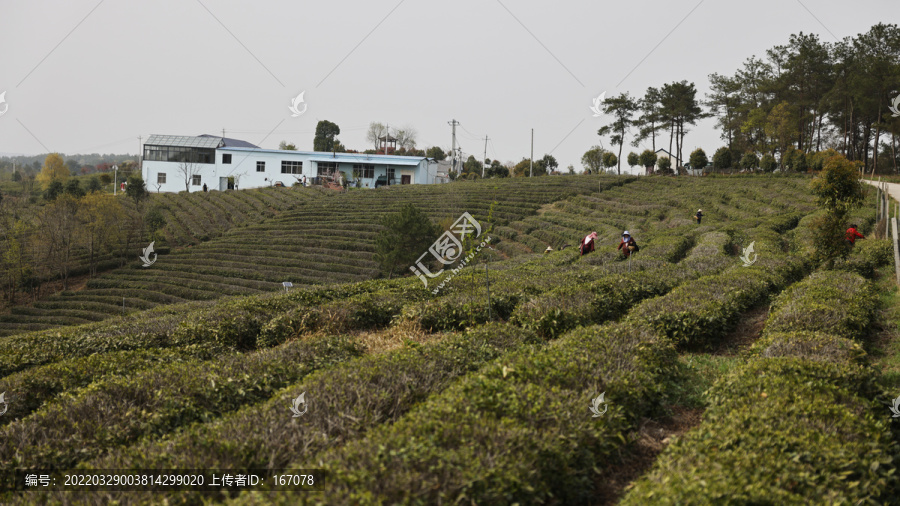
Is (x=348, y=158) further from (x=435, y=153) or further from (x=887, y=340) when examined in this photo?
(x=887, y=340)

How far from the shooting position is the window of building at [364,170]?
65500 millimetres

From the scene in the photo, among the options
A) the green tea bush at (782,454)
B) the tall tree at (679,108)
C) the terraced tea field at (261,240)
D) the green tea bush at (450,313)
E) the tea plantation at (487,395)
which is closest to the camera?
the green tea bush at (782,454)

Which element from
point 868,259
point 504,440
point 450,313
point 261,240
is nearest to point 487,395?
point 504,440

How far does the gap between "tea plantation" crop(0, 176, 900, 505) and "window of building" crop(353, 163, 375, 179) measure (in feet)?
177

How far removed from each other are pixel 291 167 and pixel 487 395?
209ft

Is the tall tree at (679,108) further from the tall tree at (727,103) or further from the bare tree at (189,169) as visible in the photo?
the bare tree at (189,169)

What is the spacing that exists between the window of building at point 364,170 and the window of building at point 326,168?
2.36 m

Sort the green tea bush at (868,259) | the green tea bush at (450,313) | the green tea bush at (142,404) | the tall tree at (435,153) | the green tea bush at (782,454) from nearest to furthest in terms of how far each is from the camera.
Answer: the green tea bush at (782,454)
the green tea bush at (142,404)
the green tea bush at (450,313)
the green tea bush at (868,259)
the tall tree at (435,153)

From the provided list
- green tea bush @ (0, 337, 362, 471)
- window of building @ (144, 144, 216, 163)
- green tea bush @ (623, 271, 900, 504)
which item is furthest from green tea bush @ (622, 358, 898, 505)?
window of building @ (144, 144, 216, 163)

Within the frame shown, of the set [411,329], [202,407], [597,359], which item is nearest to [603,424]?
[597,359]

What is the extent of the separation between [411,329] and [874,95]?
1683 inches

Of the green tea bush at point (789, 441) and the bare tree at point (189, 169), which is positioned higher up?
the bare tree at point (189, 169)

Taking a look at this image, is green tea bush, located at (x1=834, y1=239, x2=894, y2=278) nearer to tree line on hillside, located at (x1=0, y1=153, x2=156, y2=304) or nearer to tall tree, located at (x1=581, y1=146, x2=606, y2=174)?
tree line on hillside, located at (x1=0, y1=153, x2=156, y2=304)

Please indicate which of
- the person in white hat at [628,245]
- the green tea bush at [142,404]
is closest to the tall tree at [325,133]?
the person in white hat at [628,245]
